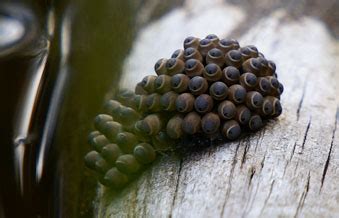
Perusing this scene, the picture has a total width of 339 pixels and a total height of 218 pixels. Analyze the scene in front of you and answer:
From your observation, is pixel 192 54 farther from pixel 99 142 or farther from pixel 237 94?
pixel 99 142

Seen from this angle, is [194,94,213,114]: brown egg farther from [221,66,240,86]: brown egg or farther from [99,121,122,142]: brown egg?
[99,121,122,142]: brown egg

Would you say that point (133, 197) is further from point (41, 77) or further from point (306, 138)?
point (41, 77)

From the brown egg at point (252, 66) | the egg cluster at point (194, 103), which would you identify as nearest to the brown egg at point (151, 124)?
the egg cluster at point (194, 103)

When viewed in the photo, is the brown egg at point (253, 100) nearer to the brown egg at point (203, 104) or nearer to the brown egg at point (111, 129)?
the brown egg at point (203, 104)

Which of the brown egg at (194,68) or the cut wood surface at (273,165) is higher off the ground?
the brown egg at (194,68)

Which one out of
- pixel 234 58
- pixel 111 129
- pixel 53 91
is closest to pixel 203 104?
pixel 234 58
